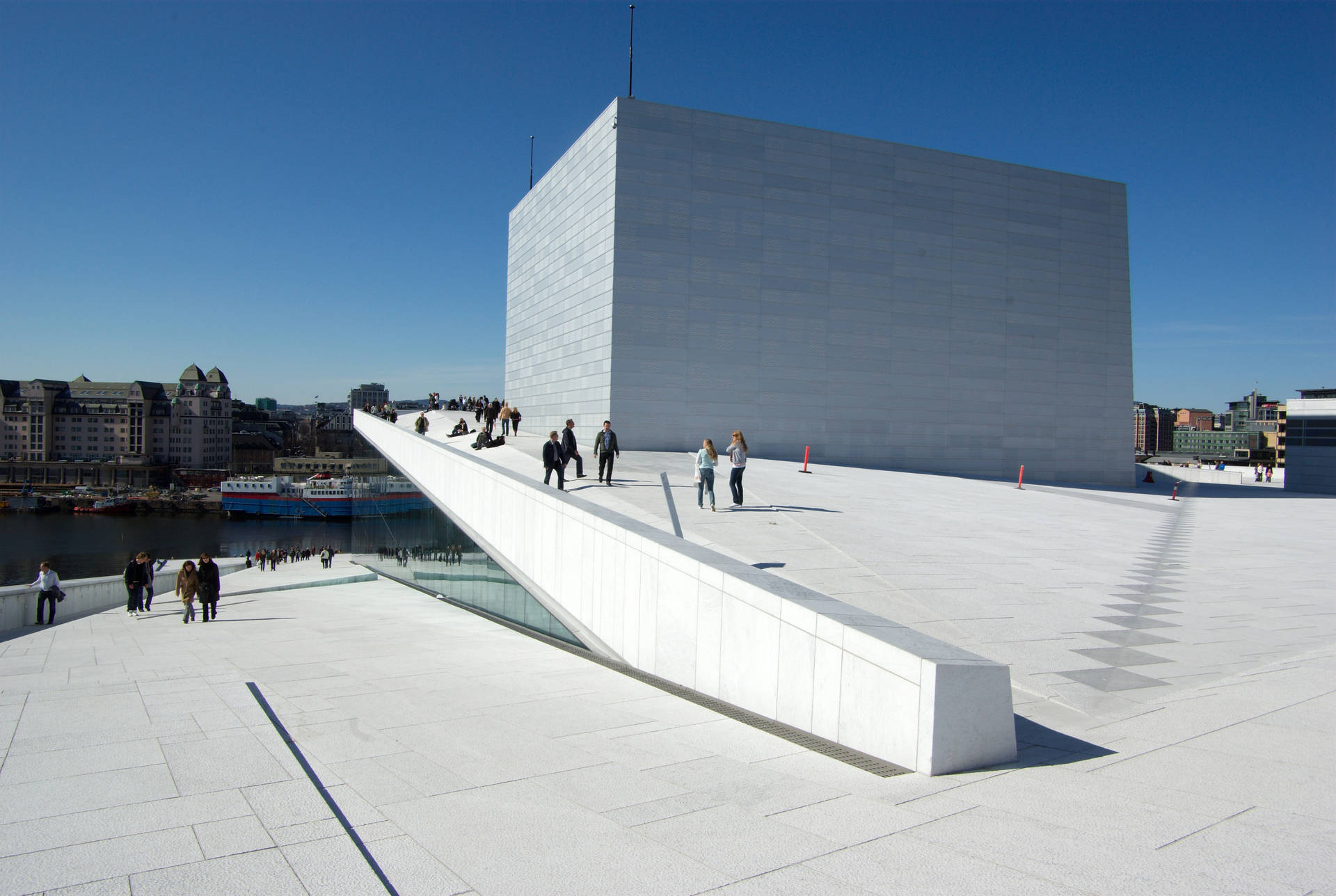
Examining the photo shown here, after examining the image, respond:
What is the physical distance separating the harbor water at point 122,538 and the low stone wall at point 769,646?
57032 millimetres

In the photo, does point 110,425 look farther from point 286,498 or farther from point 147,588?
point 147,588

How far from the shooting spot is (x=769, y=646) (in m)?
5.89

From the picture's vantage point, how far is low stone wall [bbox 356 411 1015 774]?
457 centimetres

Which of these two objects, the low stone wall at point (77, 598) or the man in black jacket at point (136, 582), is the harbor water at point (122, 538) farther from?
the man in black jacket at point (136, 582)

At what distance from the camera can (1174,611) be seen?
8.88 m

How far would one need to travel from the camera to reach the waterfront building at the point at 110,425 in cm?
12594

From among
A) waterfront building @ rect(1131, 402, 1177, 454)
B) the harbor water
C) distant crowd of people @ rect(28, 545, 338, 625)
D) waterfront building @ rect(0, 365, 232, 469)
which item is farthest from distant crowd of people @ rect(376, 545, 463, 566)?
waterfront building @ rect(1131, 402, 1177, 454)

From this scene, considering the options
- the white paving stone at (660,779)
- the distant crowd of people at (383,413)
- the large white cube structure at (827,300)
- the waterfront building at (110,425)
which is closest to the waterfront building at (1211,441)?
the large white cube structure at (827,300)

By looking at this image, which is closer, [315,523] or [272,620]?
[272,620]

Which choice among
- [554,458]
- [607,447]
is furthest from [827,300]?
[554,458]

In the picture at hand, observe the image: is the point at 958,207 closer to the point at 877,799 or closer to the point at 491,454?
the point at 491,454

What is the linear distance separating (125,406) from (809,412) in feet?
455

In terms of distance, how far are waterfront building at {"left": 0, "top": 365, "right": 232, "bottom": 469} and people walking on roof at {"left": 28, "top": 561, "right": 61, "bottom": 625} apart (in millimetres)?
123308

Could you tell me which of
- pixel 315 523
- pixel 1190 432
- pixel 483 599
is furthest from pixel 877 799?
pixel 1190 432
